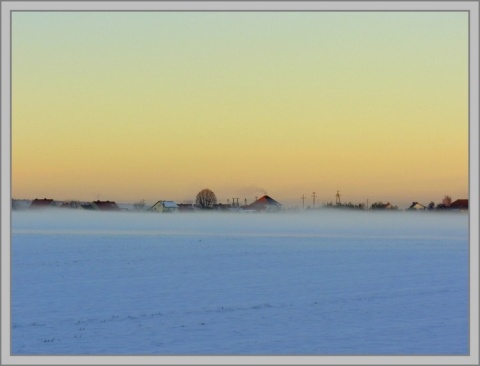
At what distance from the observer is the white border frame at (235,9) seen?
9.16 m

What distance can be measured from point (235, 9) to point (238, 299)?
7.21 meters

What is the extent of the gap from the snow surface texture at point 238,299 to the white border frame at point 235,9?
1694mm

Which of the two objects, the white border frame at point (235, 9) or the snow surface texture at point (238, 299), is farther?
the snow surface texture at point (238, 299)

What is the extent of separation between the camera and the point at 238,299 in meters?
15.0

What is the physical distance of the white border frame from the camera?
30.0 ft

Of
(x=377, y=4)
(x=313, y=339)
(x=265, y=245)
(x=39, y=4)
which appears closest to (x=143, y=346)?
(x=313, y=339)

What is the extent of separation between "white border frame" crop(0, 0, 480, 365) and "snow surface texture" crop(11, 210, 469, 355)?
1.69 metres

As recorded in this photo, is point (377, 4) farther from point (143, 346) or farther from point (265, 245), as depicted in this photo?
point (265, 245)

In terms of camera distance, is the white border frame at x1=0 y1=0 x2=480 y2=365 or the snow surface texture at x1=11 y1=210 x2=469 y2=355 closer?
the white border frame at x1=0 y1=0 x2=480 y2=365

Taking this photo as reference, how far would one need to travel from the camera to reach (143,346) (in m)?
11.2

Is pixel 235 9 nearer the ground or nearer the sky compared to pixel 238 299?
nearer the sky

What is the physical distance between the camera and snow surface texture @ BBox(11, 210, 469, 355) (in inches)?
454

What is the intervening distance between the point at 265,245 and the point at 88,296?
13495mm

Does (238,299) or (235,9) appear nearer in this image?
(235,9)
